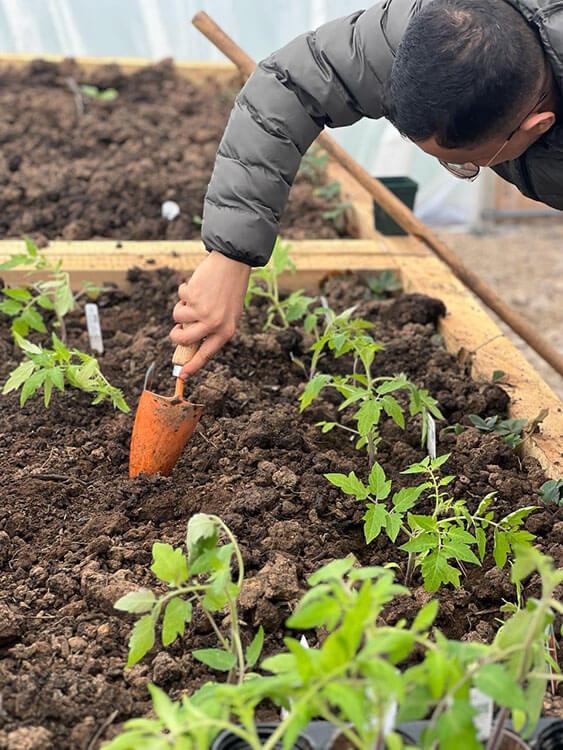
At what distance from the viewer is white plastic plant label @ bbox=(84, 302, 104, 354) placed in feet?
9.78

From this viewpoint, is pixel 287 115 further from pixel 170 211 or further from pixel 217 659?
pixel 170 211

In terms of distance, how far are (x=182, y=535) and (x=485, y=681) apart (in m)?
1.02

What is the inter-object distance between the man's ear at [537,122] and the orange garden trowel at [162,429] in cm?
86

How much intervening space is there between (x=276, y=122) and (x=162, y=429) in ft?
2.51

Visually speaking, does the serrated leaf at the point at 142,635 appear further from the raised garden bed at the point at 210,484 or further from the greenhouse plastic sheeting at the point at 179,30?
the greenhouse plastic sheeting at the point at 179,30

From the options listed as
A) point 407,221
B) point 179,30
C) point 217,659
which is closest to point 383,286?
point 407,221

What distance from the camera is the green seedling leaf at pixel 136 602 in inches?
60.1

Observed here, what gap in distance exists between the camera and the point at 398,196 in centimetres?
432

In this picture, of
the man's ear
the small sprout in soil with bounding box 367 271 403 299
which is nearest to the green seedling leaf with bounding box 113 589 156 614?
the man's ear

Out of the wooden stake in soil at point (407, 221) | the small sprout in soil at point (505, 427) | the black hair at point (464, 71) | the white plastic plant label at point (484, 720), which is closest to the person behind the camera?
the white plastic plant label at point (484, 720)

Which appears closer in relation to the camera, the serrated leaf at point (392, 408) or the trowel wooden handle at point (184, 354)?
the serrated leaf at point (392, 408)

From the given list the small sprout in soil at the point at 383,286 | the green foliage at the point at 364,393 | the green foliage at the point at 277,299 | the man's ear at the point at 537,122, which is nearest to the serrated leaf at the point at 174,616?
the green foliage at the point at 364,393

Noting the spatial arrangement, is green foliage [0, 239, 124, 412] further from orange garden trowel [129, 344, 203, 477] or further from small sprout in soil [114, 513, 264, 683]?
small sprout in soil [114, 513, 264, 683]

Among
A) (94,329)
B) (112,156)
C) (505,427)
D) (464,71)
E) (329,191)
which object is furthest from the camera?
(112,156)
